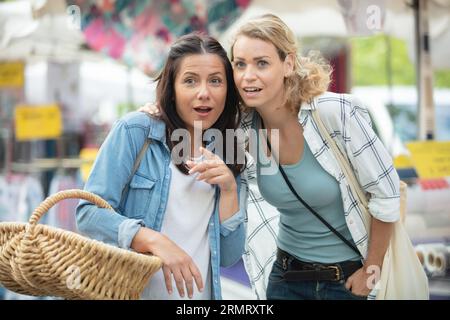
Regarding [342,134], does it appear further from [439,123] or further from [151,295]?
[439,123]

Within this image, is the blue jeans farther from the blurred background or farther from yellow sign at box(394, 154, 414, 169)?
yellow sign at box(394, 154, 414, 169)

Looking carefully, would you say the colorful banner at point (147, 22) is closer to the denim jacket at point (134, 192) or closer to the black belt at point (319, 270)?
the black belt at point (319, 270)

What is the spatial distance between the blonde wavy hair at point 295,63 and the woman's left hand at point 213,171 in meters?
0.34

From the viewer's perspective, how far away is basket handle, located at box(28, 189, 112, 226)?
1.53 m

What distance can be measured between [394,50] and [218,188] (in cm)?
1119

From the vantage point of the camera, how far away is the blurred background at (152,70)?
323 cm

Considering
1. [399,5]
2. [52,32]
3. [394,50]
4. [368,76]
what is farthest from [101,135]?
[368,76]

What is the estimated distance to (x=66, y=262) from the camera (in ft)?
4.97

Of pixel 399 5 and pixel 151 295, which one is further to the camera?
pixel 399 5

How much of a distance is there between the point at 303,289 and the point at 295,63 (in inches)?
27.7

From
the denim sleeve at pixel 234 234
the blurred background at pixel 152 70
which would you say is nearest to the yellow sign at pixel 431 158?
the blurred background at pixel 152 70

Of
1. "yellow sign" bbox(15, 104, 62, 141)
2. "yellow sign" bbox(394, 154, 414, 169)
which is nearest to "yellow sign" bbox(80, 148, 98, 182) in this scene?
"yellow sign" bbox(15, 104, 62, 141)

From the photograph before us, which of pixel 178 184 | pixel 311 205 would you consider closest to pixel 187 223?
pixel 178 184

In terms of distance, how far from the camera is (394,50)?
12391 millimetres
